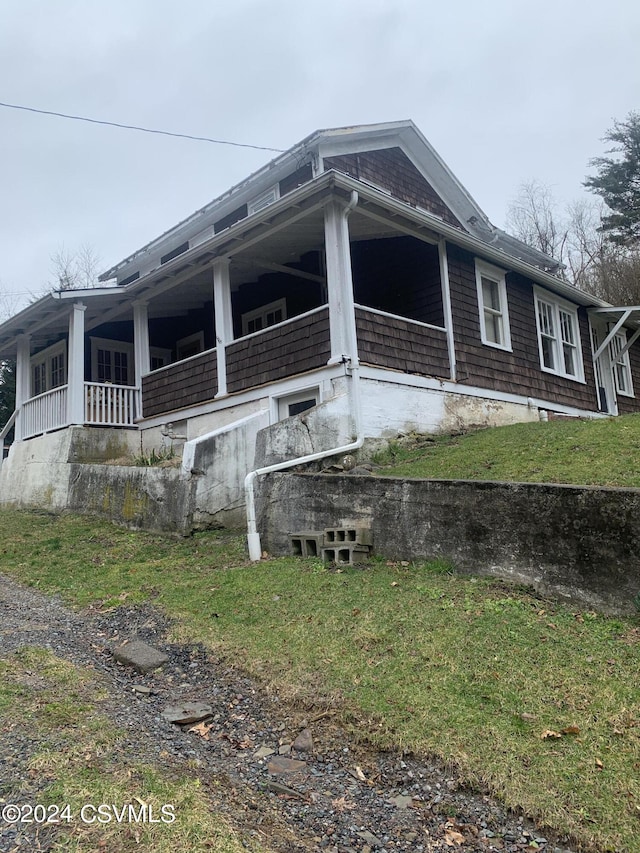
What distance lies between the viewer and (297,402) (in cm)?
1007

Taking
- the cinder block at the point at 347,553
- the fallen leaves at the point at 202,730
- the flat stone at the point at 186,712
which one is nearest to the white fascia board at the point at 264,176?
the cinder block at the point at 347,553

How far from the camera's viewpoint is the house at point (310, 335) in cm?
914

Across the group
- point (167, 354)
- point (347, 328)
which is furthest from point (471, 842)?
point (167, 354)

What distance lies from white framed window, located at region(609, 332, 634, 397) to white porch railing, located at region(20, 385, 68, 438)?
14.1 metres

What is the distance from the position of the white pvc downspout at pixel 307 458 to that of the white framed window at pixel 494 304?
4.06 m

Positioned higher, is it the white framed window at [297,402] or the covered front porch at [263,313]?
the covered front porch at [263,313]

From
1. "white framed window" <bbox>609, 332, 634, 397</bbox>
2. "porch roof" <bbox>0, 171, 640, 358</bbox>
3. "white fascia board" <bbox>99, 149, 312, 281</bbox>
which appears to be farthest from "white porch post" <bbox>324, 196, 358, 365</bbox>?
"white framed window" <bbox>609, 332, 634, 397</bbox>

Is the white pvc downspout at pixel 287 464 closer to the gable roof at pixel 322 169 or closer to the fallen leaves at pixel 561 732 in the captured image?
the fallen leaves at pixel 561 732

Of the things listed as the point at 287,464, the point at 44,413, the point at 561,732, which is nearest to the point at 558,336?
the point at 287,464

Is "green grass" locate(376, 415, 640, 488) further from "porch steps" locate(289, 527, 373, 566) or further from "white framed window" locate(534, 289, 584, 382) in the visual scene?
"white framed window" locate(534, 289, 584, 382)

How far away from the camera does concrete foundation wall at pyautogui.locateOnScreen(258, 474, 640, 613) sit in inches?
179

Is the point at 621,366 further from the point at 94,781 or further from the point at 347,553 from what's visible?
the point at 94,781

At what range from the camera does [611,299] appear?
28.9m

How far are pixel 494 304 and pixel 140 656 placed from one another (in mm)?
10256
